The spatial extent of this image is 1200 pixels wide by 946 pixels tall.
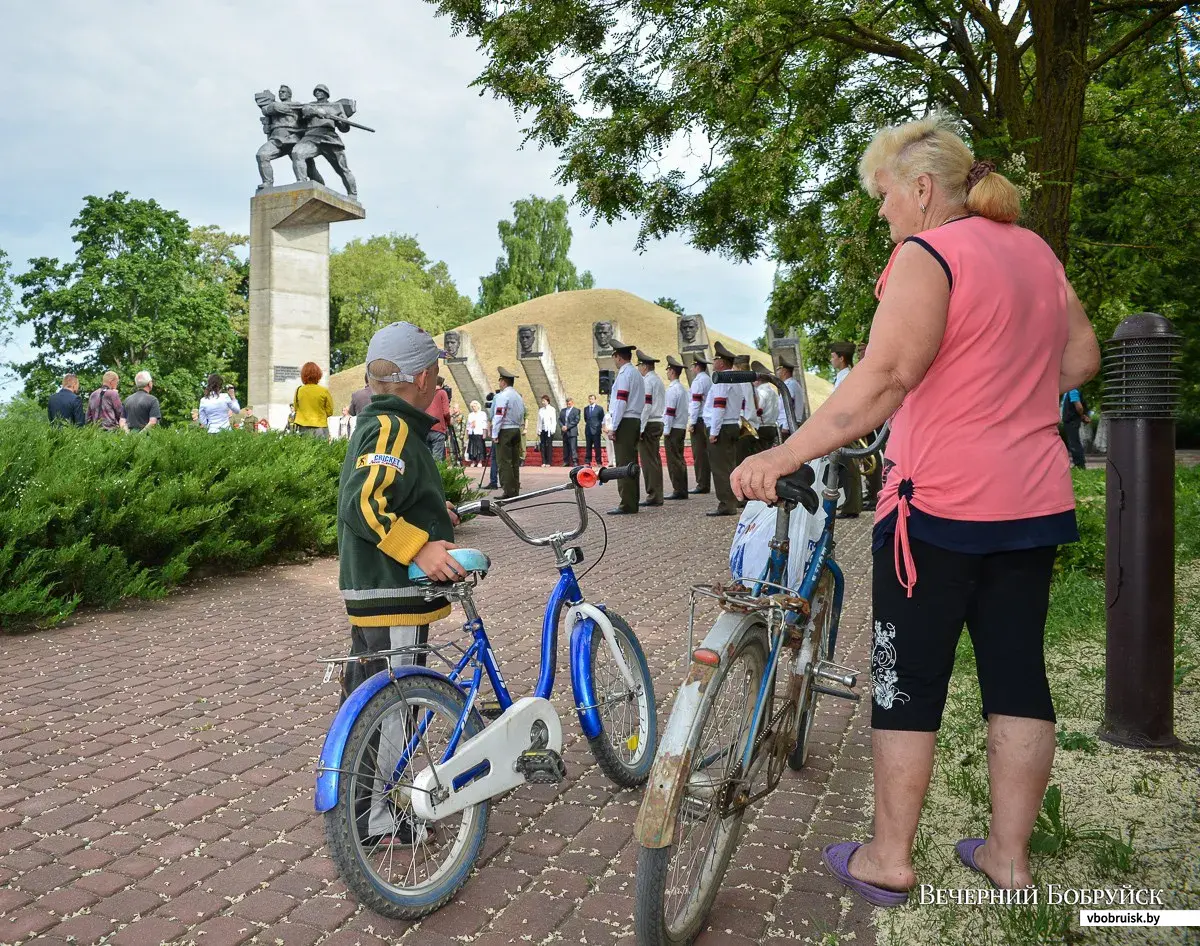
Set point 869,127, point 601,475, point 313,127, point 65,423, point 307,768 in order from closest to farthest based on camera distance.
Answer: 1. point 601,475
2. point 307,768
3. point 65,423
4. point 869,127
5. point 313,127

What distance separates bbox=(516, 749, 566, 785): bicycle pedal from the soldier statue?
87.3ft

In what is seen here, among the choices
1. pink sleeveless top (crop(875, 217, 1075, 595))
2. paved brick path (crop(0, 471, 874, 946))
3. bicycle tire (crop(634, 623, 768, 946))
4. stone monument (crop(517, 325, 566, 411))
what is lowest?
paved brick path (crop(0, 471, 874, 946))

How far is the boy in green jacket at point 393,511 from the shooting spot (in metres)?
3.07

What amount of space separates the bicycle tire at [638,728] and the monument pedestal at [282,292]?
23.7 meters

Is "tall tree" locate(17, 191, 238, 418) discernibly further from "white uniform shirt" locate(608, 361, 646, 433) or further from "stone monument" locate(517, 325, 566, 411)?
"white uniform shirt" locate(608, 361, 646, 433)

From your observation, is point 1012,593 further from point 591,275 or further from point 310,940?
point 591,275

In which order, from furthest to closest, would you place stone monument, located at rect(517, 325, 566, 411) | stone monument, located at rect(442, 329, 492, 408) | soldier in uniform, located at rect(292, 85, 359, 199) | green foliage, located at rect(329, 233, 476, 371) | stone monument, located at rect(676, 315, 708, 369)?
green foliage, located at rect(329, 233, 476, 371)
stone monument, located at rect(442, 329, 492, 408)
stone monument, located at rect(517, 325, 566, 411)
stone monument, located at rect(676, 315, 708, 369)
soldier in uniform, located at rect(292, 85, 359, 199)

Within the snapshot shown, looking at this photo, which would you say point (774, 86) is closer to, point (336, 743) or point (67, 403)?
point (336, 743)

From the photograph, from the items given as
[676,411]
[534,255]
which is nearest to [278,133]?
[676,411]

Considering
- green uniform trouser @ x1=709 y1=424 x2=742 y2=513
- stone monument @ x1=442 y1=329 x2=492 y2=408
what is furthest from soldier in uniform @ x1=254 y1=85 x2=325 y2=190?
stone monument @ x1=442 y1=329 x2=492 y2=408

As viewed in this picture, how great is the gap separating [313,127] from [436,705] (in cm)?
2770

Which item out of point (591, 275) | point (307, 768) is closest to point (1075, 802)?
point (307, 768)

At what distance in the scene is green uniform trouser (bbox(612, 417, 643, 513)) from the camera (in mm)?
14305

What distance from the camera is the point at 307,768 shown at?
4.26 meters
